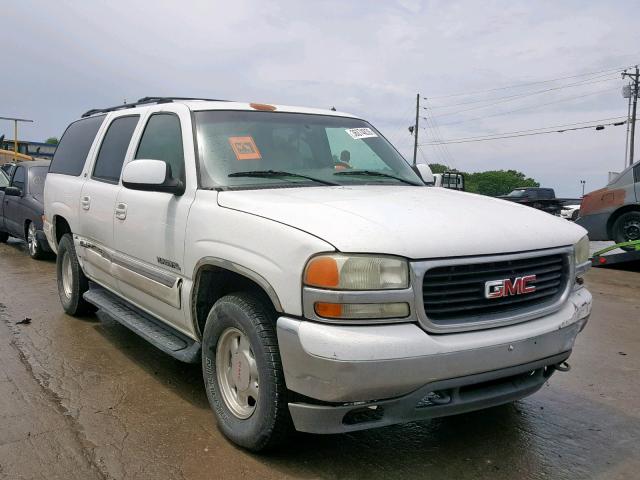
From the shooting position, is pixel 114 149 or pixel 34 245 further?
pixel 34 245

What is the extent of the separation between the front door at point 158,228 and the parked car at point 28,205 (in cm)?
602

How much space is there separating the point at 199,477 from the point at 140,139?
2.60m

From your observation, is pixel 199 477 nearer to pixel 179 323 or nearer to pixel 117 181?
pixel 179 323

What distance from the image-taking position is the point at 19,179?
10375 mm

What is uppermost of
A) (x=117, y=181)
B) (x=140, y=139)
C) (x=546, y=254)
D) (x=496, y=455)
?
(x=140, y=139)

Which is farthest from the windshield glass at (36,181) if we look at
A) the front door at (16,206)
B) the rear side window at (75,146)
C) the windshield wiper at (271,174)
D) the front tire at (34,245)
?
the windshield wiper at (271,174)

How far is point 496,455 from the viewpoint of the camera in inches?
119

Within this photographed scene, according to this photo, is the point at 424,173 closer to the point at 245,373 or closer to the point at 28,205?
→ the point at 245,373

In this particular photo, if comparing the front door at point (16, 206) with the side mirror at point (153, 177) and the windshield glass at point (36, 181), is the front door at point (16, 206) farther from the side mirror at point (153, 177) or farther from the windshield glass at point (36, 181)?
the side mirror at point (153, 177)

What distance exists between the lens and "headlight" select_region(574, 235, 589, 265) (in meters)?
3.19

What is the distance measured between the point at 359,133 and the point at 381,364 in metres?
2.46

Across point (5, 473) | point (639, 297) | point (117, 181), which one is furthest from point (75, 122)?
point (639, 297)

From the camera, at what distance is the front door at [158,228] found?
3.48 m

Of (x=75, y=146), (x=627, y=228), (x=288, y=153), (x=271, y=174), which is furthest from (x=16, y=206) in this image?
(x=627, y=228)
